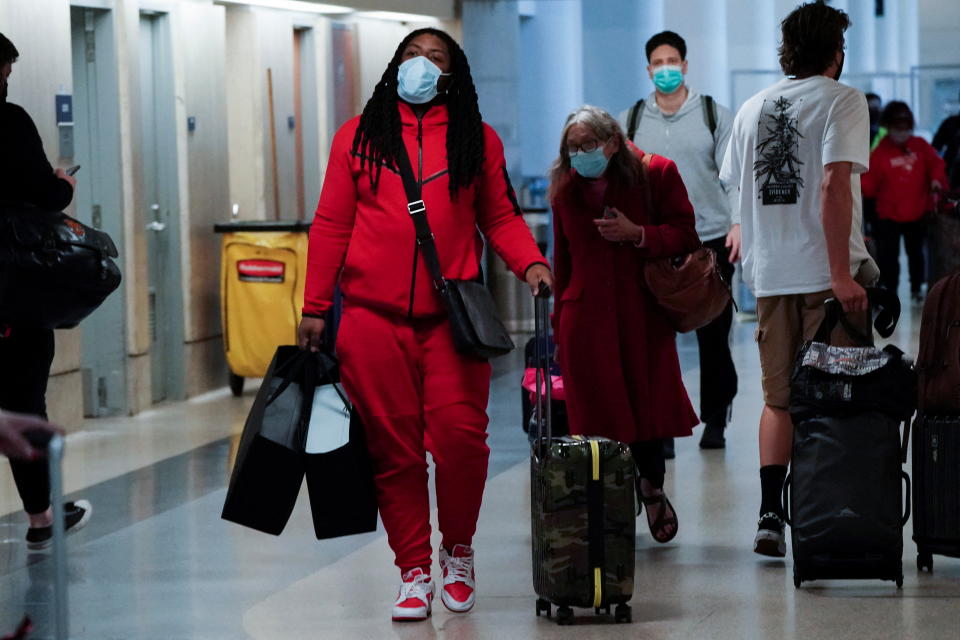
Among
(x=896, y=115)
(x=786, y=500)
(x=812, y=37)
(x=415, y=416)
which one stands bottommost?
(x=786, y=500)

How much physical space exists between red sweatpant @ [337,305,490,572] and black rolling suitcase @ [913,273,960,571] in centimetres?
131

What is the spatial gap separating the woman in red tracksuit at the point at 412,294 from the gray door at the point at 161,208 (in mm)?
5316

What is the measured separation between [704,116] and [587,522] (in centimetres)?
313

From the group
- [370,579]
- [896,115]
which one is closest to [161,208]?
[370,579]

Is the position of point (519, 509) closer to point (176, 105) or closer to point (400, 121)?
point (400, 121)

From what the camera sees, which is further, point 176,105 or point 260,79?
point 260,79

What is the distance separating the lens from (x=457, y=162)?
15.7 feet

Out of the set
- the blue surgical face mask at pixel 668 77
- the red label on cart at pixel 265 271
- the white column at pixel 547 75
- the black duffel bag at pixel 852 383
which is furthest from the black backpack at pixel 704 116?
the white column at pixel 547 75

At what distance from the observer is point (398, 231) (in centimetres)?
473

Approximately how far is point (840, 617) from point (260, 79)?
7.06m

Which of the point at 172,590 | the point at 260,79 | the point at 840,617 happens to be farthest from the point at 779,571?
the point at 260,79

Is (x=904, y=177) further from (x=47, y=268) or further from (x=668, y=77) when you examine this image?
(x=47, y=268)

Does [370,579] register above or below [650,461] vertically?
below

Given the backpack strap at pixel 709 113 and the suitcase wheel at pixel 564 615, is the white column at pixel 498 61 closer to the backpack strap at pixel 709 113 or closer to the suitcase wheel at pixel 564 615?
the backpack strap at pixel 709 113
